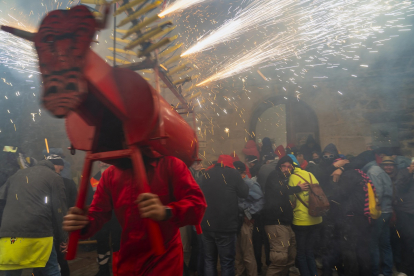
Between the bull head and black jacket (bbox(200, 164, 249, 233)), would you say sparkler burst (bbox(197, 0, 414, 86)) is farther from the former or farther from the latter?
the bull head

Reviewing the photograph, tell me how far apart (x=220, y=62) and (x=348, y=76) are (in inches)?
172

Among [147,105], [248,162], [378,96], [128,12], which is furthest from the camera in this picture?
[378,96]

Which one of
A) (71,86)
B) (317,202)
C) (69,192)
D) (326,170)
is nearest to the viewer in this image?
(71,86)

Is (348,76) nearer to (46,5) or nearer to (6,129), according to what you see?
(46,5)

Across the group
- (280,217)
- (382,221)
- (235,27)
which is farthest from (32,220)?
(235,27)

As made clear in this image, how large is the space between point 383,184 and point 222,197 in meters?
2.66

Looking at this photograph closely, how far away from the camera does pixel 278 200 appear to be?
4.16 m

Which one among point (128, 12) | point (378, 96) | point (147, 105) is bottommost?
point (147, 105)

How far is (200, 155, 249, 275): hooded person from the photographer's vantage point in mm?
3889

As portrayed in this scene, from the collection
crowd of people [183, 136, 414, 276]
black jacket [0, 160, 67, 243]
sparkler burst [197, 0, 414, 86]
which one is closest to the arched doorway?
sparkler burst [197, 0, 414, 86]

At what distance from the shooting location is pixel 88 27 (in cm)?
112

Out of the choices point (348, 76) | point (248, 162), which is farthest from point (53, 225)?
point (348, 76)

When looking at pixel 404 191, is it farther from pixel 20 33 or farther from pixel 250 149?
pixel 20 33

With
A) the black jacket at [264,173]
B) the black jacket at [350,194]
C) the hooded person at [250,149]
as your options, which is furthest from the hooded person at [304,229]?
the hooded person at [250,149]
